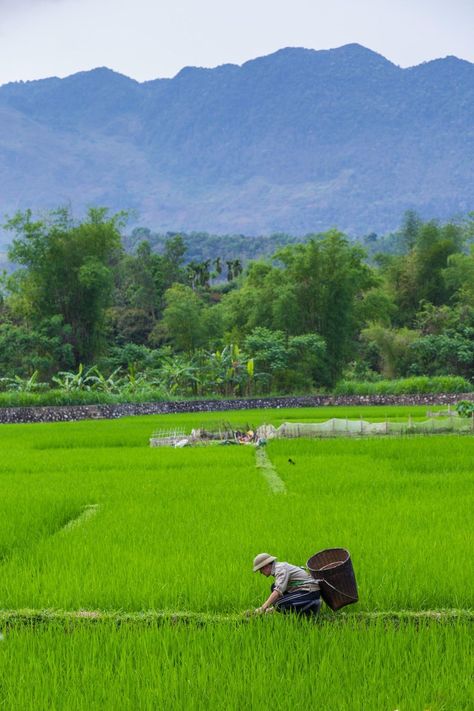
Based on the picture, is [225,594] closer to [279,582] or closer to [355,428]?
[279,582]

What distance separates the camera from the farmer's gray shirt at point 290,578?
4332mm

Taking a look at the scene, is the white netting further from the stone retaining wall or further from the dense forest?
the dense forest

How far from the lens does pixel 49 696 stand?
11.4ft

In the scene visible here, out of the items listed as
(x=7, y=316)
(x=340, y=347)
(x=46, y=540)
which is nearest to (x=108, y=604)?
(x=46, y=540)

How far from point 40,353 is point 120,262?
15.4 meters

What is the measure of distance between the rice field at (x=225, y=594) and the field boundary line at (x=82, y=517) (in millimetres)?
64

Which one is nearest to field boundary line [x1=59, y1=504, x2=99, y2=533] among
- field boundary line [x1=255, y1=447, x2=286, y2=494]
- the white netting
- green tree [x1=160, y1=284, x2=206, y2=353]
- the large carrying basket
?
field boundary line [x1=255, y1=447, x2=286, y2=494]

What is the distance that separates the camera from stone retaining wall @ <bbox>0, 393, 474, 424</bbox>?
2505 cm

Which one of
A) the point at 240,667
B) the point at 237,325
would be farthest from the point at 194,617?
the point at 237,325

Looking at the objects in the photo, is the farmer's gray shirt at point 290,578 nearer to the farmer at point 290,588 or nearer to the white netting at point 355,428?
the farmer at point 290,588

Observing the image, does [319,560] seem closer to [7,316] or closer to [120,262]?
[7,316]

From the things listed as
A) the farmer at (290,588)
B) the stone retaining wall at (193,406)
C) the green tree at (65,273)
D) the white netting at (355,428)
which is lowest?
the stone retaining wall at (193,406)

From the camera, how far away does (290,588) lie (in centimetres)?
446

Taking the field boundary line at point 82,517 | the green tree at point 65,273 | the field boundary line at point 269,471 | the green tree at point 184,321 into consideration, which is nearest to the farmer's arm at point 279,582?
the field boundary line at point 82,517
